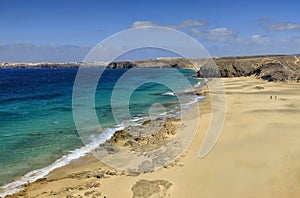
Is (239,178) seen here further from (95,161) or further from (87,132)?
(87,132)

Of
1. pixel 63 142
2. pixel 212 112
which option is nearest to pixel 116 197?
pixel 63 142

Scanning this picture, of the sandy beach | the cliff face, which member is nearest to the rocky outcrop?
the cliff face

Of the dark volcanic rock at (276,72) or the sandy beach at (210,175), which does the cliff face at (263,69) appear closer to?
the dark volcanic rock at (276,72)

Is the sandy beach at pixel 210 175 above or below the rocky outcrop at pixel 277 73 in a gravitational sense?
below

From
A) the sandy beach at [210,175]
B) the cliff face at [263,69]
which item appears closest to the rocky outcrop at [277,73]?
the cliff face at [263,69]

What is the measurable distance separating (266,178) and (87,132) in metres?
16.1

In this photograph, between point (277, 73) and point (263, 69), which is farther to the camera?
point (263, 69)

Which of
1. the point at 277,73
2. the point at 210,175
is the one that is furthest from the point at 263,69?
the point at 210,175

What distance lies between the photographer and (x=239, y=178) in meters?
14.6

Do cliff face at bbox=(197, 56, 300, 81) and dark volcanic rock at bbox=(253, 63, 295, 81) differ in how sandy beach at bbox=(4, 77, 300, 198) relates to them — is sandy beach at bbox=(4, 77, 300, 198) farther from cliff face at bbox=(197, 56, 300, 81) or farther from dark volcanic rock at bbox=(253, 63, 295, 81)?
cliff face at bbox=(197, 56, 300, 81)

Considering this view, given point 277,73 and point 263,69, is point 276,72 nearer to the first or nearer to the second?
point 277,73

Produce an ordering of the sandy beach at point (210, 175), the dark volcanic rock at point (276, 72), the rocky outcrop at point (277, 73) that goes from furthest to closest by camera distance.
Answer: the dark volcanic rock at point (276, 72)
the rocky outcrop at point (277, 73)
the sandy beach at point (210, 175)

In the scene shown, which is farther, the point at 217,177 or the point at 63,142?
the point at 63,142

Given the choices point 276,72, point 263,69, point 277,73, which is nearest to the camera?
point 277,73
